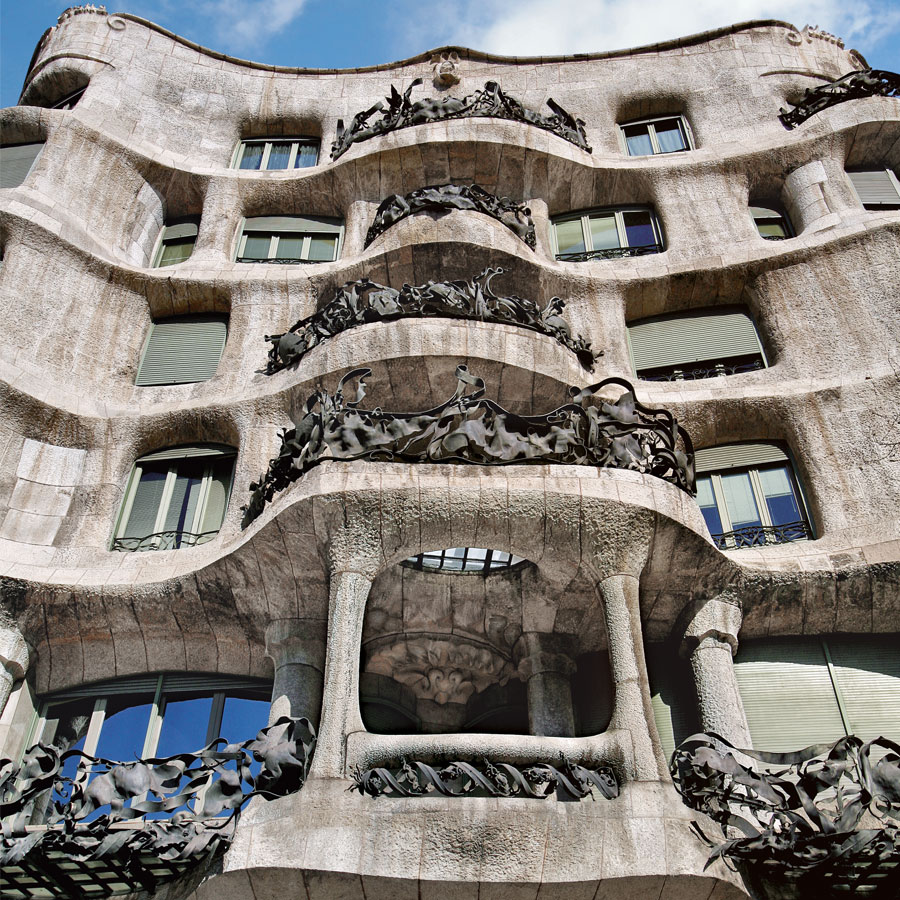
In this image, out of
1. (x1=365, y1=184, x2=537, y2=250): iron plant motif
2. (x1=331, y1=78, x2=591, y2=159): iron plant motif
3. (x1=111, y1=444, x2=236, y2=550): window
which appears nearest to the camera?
(x1=111, y1=444, x2=236, y2=550): window

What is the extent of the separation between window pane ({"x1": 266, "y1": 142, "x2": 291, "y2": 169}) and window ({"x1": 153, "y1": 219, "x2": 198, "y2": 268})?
7.13 ft

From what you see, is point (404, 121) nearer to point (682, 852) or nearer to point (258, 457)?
point (258, 457)

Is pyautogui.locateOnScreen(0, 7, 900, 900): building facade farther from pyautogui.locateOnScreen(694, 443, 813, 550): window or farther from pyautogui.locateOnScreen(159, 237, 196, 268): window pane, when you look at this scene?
pyautogui.locateOnScreen(159, 237, 196, 268): window pane

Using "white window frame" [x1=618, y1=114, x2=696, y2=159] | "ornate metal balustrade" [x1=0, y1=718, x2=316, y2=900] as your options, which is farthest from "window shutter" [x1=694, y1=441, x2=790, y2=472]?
"white window frame" [x1=618, y1=114, x2=696, y2=159]

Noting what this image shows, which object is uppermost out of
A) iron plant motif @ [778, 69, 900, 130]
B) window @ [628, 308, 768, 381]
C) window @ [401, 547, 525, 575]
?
iron plant motif @ [778, 69, 900, 130]

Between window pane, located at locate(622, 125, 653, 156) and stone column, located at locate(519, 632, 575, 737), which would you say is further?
window pane, located at locate(622, 125, 653, 156)

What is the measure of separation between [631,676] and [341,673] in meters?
2.68

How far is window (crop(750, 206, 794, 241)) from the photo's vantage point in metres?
17.1

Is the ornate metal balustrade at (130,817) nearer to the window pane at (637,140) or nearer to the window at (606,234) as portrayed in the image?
the window at (606,234)

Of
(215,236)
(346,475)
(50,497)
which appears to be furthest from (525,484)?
(215,236)

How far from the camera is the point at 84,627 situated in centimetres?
1199

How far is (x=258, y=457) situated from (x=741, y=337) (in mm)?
7228

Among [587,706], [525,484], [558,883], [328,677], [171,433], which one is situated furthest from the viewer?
[171,433]

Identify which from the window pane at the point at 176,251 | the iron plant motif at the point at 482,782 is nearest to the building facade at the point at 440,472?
the iron plant motif at the point at 482,782
